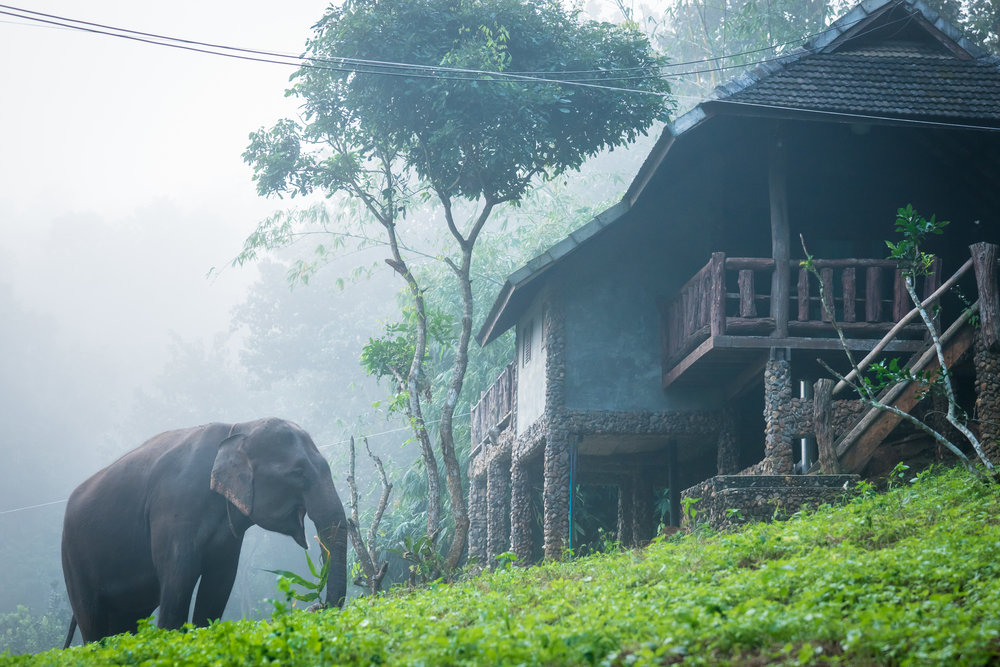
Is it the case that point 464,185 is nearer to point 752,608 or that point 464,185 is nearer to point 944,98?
point 944,98

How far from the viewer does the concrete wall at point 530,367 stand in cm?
1781

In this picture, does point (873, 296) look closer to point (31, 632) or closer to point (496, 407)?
point (496, 407)

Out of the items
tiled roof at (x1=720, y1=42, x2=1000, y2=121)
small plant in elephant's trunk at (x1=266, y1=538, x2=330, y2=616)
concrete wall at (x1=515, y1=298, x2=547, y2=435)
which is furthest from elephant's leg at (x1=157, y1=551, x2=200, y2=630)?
tiled roof at (x1=720, y1=42, x2=1000, y2=121)

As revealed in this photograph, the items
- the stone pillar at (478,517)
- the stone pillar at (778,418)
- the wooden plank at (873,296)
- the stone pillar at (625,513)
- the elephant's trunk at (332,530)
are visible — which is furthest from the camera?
the stone pillar at (478,517)

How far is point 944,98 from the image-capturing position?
14.8 meters

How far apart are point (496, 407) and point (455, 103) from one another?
23.3 feet

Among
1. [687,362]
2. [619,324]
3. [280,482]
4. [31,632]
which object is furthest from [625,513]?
[31,632]

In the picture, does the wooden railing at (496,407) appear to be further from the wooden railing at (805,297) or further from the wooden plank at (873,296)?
the wooden plank at (873,296)

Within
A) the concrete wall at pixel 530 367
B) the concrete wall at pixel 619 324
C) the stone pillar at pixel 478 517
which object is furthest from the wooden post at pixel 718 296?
the stone pillar at pixel 478 517

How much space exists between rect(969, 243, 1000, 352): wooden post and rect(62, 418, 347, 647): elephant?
25.4 ft

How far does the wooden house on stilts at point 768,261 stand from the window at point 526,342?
0.65ft

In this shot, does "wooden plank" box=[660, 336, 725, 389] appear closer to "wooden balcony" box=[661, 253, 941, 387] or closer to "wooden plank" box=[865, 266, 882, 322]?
"wooden balcony" box=[661, 253, 941, 387]

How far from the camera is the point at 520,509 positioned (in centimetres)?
1988

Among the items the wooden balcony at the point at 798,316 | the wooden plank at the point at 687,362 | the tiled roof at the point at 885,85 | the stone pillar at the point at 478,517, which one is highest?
the tiled roof at the point at 885,85
